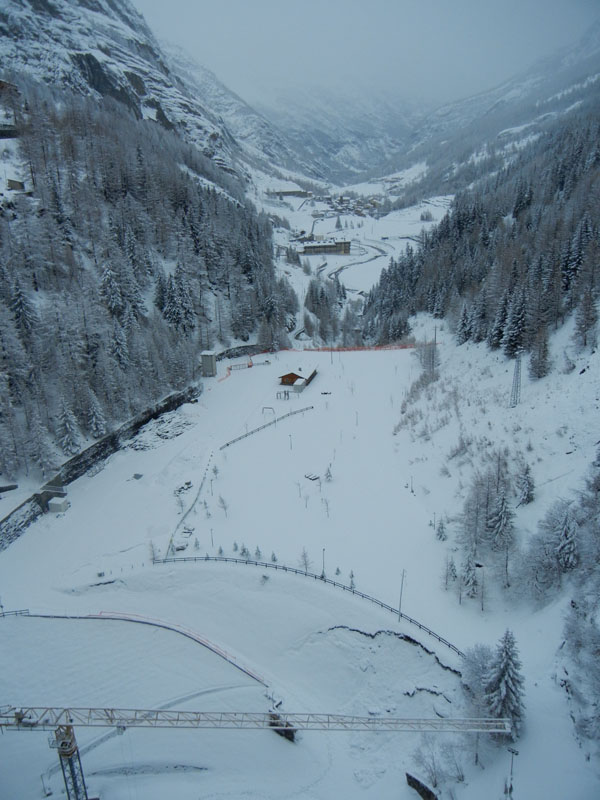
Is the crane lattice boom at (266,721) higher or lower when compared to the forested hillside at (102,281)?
lower

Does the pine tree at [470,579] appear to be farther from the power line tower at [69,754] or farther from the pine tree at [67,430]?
the pine tree at [67,430]

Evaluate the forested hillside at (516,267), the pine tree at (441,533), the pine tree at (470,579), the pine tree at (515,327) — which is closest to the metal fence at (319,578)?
the pine tree at (470,579)

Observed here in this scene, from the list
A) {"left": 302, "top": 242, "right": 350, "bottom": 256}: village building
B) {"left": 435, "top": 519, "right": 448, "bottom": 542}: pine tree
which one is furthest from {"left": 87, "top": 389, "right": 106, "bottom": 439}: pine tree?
{"left": 302, "top": 242, "right": 350, "bottom": 256}: village building

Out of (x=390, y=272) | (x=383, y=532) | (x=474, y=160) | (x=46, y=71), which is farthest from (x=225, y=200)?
(x=474, y=160)

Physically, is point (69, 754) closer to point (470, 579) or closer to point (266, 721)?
point (266, 721)

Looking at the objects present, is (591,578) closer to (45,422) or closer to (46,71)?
(45,422)

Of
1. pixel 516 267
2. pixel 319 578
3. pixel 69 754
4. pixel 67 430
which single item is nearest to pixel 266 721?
pixel 319 578

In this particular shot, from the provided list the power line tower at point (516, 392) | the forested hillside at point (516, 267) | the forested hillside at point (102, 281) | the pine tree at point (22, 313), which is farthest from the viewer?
the forested hillside at point (516, 267)
